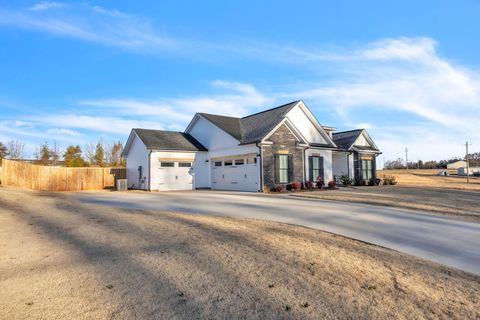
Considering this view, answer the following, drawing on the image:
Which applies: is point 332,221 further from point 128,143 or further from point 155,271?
point 128,143

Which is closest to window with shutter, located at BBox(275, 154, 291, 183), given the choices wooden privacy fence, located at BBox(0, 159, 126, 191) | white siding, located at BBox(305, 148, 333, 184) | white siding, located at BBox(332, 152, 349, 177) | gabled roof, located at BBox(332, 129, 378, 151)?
Answer: white siding, located at BBox(305, 148, 333, 184)

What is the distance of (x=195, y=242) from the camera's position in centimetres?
627

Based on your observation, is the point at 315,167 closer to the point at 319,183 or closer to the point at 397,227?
the point at 319,183

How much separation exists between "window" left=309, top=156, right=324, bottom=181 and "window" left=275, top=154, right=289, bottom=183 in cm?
281

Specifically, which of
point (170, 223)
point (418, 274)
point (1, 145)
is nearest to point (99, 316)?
point (418, 274)

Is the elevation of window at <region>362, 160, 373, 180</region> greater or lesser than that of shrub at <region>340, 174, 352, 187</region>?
greater

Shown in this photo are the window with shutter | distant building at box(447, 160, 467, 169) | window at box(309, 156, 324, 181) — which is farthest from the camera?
distant building at box(447, 160, 467, 169)

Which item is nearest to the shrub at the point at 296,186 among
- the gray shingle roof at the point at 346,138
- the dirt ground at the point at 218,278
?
the gray shingle roof at the point at 346,138

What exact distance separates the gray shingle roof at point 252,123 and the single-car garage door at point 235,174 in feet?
5.23

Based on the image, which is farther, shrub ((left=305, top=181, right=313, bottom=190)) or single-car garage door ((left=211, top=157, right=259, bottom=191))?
shrub ((left=305, top=181, right=313, bottom=190))

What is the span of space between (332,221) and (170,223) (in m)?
4.48

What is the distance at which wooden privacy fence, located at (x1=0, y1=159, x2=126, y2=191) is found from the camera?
20.7 m

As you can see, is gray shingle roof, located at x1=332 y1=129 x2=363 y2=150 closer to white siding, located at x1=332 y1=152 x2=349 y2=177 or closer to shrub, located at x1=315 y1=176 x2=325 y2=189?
white siding, located at x1=332 y1=152 x2=349 y2=177

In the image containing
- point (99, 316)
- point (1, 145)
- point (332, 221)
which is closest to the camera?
point (99, 316)
